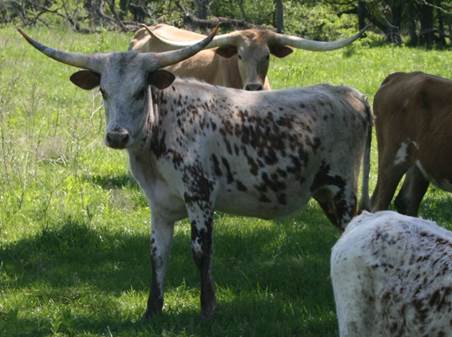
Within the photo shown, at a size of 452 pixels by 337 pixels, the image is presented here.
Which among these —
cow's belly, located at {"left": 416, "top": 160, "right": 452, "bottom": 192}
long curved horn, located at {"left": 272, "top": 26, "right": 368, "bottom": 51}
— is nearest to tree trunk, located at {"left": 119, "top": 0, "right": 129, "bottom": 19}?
long curved horn, located at {"left": 272, "top": 26, "right": 368, "bottom": 51}

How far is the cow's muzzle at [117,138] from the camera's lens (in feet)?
23.3

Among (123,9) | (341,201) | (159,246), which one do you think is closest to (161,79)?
(159,246)

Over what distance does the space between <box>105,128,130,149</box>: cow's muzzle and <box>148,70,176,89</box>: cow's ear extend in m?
0.54

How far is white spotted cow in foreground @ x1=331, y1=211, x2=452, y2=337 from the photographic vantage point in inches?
176

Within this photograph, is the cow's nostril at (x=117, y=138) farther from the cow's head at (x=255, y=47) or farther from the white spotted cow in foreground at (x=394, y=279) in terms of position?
the cow's head at (x=255, y=47)

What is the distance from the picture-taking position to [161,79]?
24.6 ft

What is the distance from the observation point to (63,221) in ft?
31.3

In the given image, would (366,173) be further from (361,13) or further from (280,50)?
(361,13)

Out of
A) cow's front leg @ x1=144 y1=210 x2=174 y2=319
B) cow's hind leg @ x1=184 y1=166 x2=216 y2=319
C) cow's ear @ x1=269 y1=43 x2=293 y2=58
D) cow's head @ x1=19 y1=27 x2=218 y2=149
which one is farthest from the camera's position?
cow's ear @ x1=269 y1=43 x2=293 y2=58

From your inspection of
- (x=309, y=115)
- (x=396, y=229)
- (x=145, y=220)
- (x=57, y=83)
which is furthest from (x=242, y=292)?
(x=57, y=83)

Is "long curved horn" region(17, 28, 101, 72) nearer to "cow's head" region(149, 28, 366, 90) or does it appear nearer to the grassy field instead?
the grassy field

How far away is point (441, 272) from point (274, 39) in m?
7.41

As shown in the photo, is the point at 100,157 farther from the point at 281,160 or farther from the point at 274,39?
the point at 281,160

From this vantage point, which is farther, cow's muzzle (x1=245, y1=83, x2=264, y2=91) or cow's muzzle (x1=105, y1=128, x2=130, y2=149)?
cow's muzzle (x1=245, y1=83, x2=264, y2=91)
